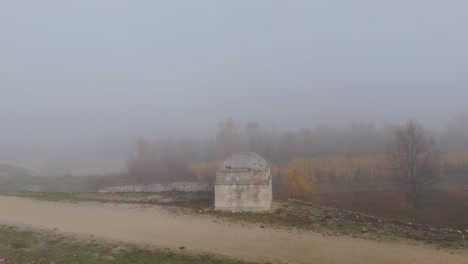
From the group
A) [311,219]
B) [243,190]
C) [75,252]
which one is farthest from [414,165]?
[75,252]

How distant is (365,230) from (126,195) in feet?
58.8

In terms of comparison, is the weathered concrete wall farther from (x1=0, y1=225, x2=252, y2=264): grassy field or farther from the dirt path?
(x1=0, y1=225, x2=252, y2=264): grassy field

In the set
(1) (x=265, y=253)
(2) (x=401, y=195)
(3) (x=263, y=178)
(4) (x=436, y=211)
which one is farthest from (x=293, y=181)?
(1) (x=265, y=253)

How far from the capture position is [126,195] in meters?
29.0

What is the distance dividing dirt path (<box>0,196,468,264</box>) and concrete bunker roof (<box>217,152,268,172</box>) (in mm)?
3364

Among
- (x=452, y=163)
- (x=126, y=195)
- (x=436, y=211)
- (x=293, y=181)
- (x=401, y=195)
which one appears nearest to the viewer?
(x=126, y=195)

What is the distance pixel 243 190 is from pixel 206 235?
4.83m

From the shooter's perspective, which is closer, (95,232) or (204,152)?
(95,232)

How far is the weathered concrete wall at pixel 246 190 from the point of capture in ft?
74.9

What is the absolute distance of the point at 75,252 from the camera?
17.0 m

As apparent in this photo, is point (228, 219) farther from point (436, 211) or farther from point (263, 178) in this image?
point (436, 211)

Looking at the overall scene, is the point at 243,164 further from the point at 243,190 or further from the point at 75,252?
the point at 75,252

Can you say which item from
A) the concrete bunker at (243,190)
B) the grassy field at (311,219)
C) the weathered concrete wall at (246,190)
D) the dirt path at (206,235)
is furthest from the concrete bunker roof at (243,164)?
the dirt path at (206,235)

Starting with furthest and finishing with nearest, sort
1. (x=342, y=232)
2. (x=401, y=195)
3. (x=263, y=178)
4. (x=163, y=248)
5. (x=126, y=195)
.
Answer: (x=401, y=195), (x=126, y=195), (x=263, y=178), (x=342, y=232), (x=163, y=248)
